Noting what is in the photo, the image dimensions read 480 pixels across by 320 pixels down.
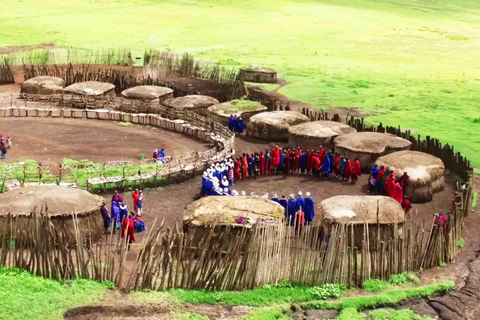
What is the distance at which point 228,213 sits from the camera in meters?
13.7

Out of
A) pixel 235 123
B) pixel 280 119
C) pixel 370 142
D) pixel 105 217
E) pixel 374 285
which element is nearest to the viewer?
pixel 374 285

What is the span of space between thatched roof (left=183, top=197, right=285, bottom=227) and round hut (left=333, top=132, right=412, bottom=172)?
6209 mm

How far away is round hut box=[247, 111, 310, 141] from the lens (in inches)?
909

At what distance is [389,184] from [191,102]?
36.0 feet

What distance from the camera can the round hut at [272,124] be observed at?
909 inches

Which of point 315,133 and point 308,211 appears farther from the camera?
point 315,133

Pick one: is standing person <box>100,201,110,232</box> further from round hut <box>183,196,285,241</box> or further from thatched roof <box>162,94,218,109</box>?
thatched roof <box>162,94,218,109</box>

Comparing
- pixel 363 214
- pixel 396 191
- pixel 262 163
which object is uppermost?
pixel 363 214

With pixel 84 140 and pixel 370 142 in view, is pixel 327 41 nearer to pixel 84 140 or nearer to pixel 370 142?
pixel 370 142

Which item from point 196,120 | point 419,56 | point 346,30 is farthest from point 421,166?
point 346,30

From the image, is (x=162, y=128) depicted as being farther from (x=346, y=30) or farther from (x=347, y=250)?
(x=346, y=30)

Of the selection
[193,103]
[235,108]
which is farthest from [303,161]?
[193,103]

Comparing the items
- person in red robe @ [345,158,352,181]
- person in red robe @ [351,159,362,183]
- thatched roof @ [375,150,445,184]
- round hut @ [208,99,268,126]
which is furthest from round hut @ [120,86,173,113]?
thatched roof @ [375,150,445,184]

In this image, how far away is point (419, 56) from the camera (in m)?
40.9
